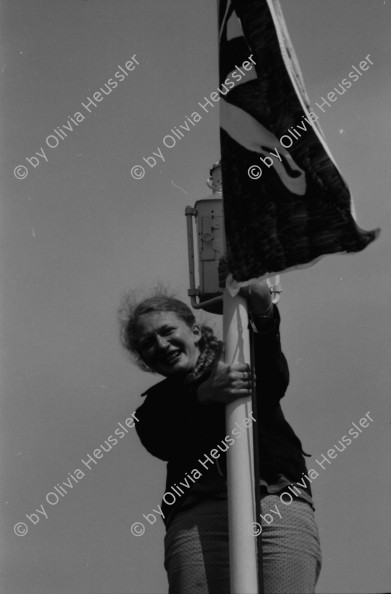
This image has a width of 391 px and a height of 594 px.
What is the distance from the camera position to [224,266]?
267 inches

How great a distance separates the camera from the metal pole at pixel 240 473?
252 inches

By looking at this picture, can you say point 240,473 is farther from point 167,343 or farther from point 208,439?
point 167,343

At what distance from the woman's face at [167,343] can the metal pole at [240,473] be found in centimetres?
36

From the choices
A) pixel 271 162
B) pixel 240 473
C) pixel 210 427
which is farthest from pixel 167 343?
pixel 271 162

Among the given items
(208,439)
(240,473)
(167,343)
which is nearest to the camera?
(240,473)

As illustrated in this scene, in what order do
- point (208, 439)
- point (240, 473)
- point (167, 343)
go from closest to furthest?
1. point (240, 473)
2. point (208, 439)
3. point (167, 343)

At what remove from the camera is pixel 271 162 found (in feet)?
21.6

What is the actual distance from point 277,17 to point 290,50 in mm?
178

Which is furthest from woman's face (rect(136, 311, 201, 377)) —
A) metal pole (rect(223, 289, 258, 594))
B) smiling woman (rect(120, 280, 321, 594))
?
metal pole (rect(223, 289, 258, 594))

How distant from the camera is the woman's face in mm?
6992

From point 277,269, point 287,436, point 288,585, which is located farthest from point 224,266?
point 288,585

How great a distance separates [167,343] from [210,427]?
17.9 inches

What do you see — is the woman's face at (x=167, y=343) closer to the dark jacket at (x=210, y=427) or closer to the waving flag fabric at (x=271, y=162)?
the dark jacket at (x=210, y=427)

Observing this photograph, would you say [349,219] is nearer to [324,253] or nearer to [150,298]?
[324,253]
